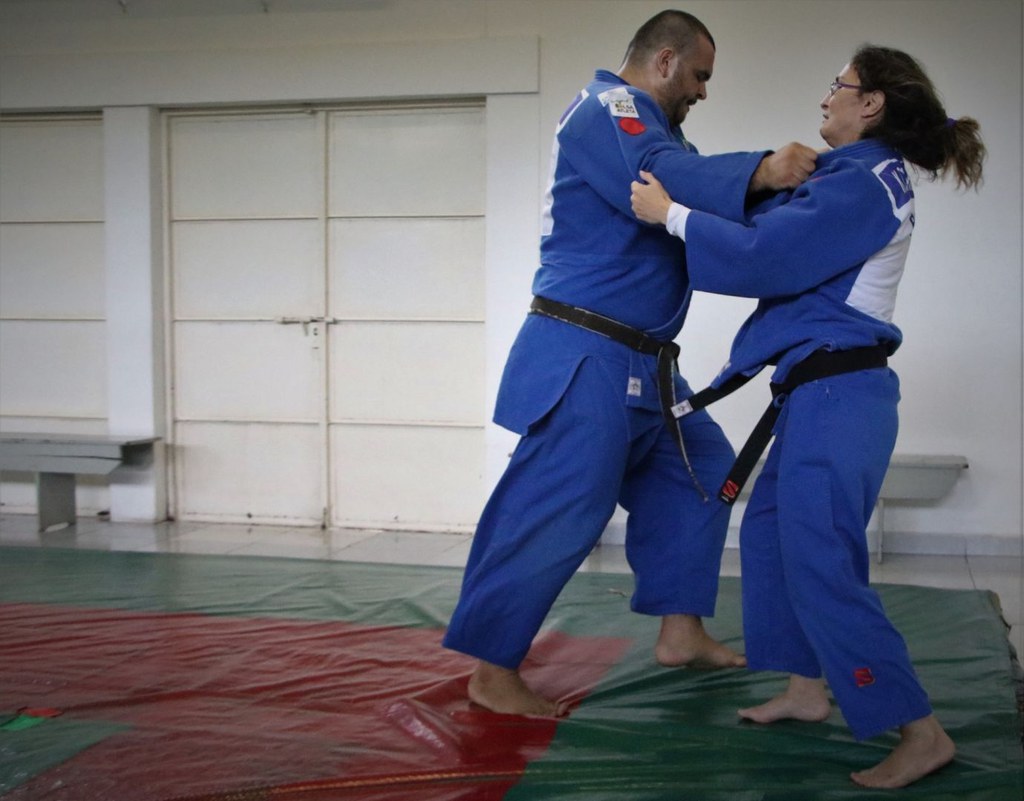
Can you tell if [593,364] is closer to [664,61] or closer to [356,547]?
[664,61]

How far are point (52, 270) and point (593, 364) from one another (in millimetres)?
4529

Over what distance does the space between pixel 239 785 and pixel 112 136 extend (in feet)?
14.8

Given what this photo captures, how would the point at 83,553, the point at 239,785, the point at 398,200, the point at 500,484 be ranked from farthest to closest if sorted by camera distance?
the point at 398,200, the point at 83,553, the point at 500,484, the point at 239,785

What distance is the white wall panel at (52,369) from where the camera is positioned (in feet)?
19.7

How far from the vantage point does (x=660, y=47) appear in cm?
262

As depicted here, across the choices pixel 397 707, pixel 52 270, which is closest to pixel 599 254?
pixel 397 707

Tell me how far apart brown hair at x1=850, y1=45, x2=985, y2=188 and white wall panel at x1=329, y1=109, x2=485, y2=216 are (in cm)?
345

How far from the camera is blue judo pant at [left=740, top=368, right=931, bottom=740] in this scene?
6.70ft

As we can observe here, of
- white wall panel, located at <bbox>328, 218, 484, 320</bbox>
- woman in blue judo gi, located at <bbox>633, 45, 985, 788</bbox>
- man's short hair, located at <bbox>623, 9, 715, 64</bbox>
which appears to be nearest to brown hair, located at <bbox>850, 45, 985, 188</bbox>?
woman in blue judo gi, located at <bbox>633, 45, 985, 788</bbox>

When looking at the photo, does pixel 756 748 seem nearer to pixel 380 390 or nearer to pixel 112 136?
pixel 380 390

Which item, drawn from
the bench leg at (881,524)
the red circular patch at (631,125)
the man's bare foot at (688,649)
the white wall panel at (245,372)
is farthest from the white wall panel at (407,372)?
the red circular patch at (631,125)

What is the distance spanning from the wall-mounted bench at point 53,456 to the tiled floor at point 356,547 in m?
0.20

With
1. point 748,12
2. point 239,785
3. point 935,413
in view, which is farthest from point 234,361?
point 239,785

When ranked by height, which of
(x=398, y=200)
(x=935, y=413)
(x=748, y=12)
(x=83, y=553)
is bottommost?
(x=83, y=553)
